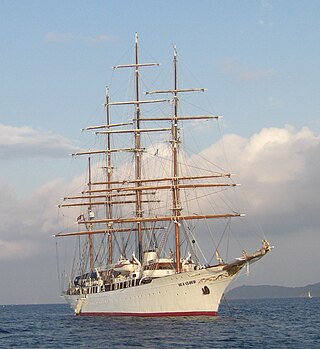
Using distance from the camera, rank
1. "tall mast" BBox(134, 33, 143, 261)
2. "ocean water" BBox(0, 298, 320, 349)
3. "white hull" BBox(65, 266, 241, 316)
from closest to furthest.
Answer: "ocean water" BBox(0, 298, 320, 349) → "white hull" BBox(65, 266, 241, 316) → "tall mast" BBox(134, 33, 143, 261)

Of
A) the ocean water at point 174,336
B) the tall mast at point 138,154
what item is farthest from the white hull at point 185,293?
the tall mast at point 138,154

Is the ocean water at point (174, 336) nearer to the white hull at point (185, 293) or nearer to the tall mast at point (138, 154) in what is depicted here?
the white hull at point (185, 293)

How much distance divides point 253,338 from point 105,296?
41.5 m

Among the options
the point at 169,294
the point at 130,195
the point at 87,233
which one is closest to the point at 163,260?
the point at 169,294

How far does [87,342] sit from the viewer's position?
65.4 metres

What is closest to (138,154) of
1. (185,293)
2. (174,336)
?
(185,293)

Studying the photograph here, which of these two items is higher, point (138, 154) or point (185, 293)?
point (138, 154)

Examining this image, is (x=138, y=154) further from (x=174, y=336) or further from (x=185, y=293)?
(x=174, y=336)

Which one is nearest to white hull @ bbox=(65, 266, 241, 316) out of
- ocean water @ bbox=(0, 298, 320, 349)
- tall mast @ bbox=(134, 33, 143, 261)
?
ocean water @ bbox=(0, 298, 320, 349)

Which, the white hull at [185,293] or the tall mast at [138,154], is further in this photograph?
the tall mast at [138,154]

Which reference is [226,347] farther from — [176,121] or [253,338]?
[176,121]

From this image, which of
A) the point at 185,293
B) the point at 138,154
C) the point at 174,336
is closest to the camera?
the point at 174,336

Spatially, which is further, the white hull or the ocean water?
the white hull

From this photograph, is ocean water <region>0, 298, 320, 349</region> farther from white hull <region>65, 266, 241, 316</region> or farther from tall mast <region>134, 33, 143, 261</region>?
tall mast <region>134, 33, 143, 261</region>
